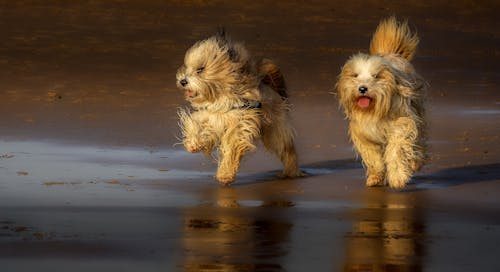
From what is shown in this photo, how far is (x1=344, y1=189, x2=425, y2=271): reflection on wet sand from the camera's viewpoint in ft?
31.8

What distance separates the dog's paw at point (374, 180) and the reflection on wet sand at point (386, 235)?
10.2 inches

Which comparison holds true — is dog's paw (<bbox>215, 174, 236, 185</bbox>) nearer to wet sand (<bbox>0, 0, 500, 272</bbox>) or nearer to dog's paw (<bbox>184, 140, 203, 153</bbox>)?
wet sand (<bbox>0, 0, 500, 272</bbox>)

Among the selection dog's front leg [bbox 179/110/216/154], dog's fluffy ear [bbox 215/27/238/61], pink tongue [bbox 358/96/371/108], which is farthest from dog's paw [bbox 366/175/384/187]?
dog's fluffy ear [bbox 215/27/238/61]

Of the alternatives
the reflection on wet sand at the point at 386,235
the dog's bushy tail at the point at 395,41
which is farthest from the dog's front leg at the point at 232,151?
the dog's bushy tail at the point at 395,41

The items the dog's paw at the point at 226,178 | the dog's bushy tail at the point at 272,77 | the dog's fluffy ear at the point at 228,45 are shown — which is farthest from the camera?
the dog's bushy tail at the point at 272,77

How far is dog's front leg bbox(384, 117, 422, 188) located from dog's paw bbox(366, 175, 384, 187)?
0.22 m

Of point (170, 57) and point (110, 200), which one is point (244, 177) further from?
point (170, 57)

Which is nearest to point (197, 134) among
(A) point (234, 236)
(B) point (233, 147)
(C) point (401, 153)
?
(B) point (233, 147)

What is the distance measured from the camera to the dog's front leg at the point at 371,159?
13.4 meters

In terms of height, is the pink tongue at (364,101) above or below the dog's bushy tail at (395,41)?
below

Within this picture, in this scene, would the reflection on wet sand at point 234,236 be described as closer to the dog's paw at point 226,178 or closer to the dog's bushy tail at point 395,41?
the dog's paw at point 226,178

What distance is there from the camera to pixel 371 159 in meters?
13.5

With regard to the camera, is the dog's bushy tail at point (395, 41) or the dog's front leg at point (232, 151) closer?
the dog's front leg at point (232, 151)

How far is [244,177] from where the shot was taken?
1412 cm
